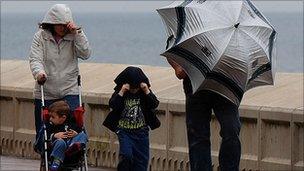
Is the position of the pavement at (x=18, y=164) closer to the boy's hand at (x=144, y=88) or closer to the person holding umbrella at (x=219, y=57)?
the boy's hand at (x=144, y=88)

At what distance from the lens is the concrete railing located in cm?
1307

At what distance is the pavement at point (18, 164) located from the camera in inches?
569

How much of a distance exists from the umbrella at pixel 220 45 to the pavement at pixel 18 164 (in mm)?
3550

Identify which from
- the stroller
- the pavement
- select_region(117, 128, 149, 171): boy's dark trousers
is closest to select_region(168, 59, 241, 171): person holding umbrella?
select_region(117, 128, 149, 171): boy's dark trousers

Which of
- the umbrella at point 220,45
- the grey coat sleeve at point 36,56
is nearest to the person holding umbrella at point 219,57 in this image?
the umbrella at point 220,45

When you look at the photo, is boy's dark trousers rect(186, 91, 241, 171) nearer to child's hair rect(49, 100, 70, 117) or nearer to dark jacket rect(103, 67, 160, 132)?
dark jacket rect(103, 67, 160, 132)

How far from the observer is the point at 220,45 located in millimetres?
11125

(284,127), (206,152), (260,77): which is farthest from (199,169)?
(284,127)

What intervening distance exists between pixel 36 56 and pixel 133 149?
47.7 inches

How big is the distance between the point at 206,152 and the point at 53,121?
Answer: 4.46 ft

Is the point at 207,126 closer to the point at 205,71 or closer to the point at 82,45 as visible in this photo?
the point at 205,71

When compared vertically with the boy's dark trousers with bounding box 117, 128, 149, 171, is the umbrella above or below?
above

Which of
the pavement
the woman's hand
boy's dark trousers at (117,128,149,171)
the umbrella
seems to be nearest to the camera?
the umbrella

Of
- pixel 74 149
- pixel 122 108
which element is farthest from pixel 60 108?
pixel 122 108
